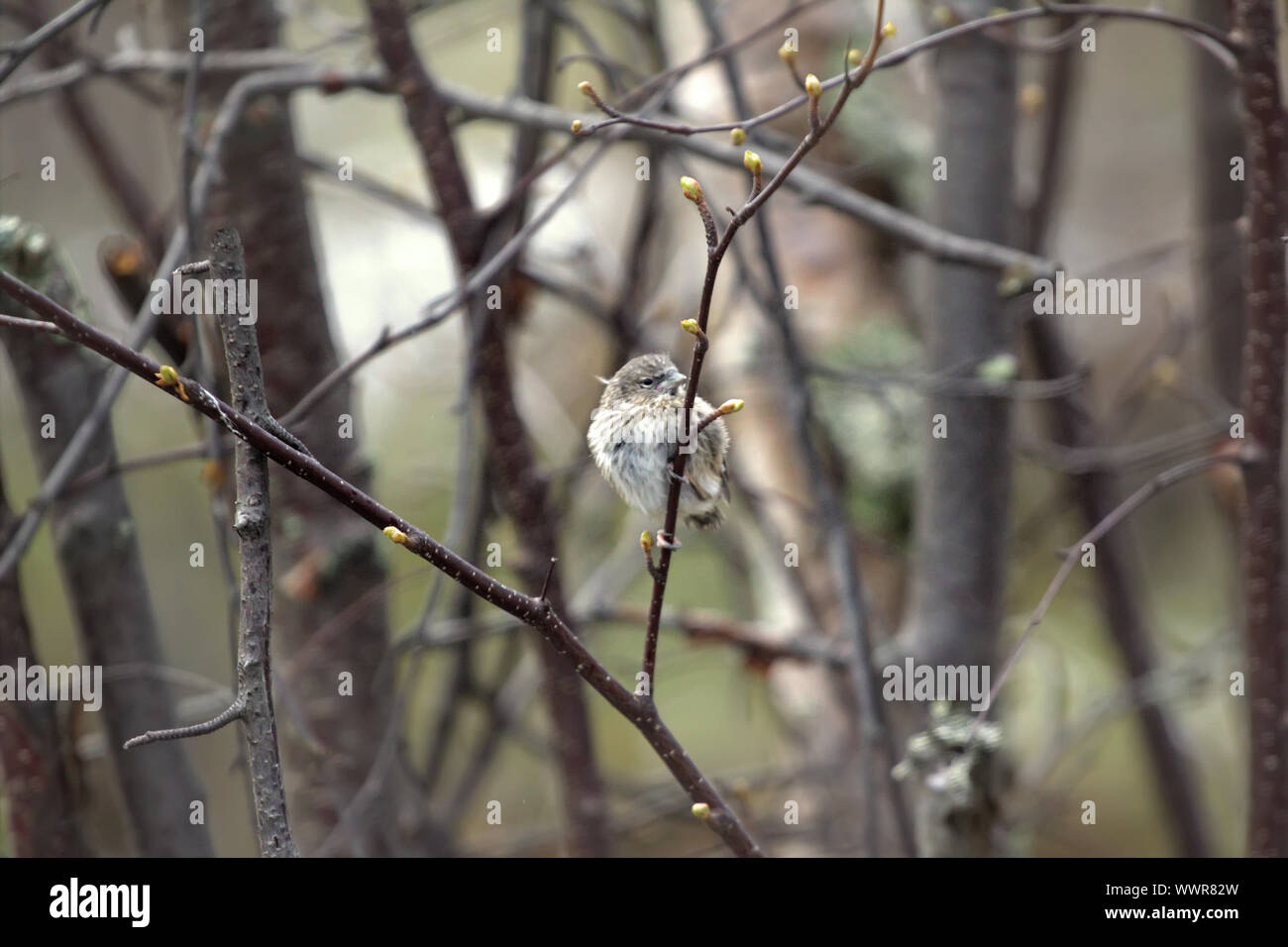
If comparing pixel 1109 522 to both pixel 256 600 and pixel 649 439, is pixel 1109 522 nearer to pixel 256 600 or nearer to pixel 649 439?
pixel 649 439

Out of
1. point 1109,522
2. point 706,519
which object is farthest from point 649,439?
point 1109,522

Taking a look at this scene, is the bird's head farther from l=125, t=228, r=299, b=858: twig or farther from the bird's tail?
l=125, t=228, r=299, b=858: twig

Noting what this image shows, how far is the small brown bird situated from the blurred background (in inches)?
6.3

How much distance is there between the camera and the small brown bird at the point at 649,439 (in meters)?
1.33

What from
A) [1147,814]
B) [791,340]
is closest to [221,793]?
[791,340]

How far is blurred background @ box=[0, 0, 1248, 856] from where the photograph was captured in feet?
7.72

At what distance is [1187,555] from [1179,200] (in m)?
2.17

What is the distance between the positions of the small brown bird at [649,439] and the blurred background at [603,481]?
0.52ft

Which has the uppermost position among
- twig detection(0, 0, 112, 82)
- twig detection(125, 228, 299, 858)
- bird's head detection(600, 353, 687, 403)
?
twig detection(0, 0, 112, 82)

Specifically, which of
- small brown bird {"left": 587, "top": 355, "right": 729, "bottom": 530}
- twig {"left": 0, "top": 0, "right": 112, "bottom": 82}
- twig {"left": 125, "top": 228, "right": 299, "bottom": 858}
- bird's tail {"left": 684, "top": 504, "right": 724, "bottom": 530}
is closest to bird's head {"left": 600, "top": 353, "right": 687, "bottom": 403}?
small brown bird {"left": 587, "top": 355, "right": 729, "bottom": 530}

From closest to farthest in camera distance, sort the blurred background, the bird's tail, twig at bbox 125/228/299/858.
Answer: twig at bbox 125/228/299/858 < the bird's tail < the blurred background

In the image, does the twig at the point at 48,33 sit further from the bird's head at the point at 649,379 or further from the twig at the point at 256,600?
the bird's head at the point at 649,379

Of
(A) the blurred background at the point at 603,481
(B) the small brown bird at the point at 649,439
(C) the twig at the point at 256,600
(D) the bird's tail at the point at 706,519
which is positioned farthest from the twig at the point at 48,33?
(D) the bird's tail at the point at 706,519

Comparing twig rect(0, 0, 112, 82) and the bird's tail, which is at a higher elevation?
twig rect(0, 0, 112, 82)
